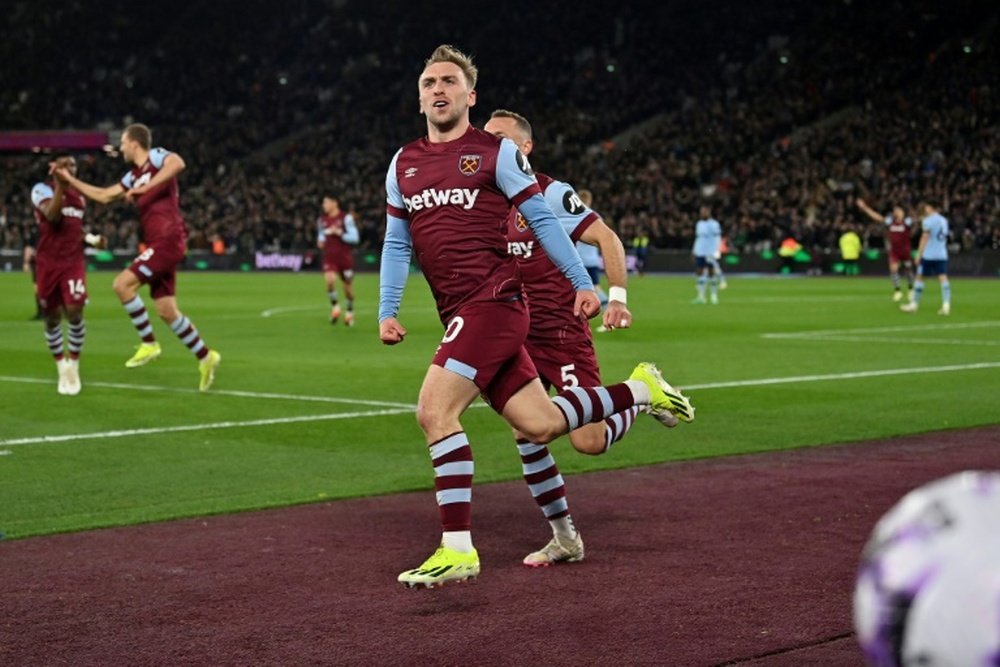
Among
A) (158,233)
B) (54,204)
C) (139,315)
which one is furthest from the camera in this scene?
(139,315)

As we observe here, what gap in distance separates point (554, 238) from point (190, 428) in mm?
6240

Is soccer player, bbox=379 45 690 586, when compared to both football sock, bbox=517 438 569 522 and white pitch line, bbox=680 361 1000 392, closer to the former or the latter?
football sock, bbox=517 438 569 522

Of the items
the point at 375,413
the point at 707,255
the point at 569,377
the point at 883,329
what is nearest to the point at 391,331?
the point at 569,377

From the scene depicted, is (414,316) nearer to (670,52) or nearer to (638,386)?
(638,386)

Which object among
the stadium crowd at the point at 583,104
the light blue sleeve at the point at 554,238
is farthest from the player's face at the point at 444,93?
the stadium crowd at the point at 583,104

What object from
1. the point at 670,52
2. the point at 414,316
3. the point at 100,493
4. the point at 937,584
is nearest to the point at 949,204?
the point at 670,52

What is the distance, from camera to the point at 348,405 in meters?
13.9

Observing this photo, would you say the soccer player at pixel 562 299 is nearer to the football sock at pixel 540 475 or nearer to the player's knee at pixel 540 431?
the football sock at pixel 540 475

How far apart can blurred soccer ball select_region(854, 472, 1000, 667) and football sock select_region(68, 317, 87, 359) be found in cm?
1459

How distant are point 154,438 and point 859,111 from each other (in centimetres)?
4569

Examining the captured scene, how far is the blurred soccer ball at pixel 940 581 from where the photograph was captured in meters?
1.59

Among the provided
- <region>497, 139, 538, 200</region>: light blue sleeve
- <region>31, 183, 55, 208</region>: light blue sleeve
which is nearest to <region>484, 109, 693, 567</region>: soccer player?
<region>497, 139, 538, 200</region>: light blue sleeve

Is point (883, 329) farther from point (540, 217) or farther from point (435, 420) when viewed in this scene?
point (435, 420)

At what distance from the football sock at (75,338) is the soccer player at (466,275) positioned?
942 centimetres
